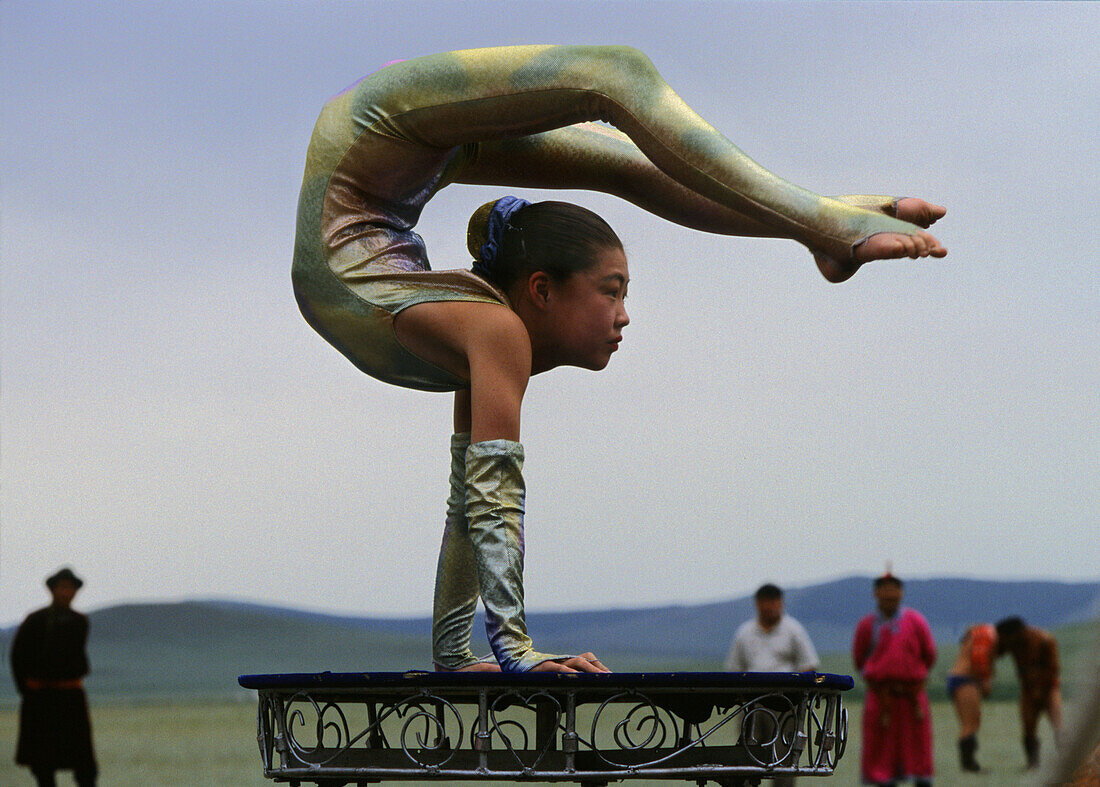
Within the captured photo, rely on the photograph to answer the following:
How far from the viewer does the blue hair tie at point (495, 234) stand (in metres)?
1.98

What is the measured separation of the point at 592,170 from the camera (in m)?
2.08

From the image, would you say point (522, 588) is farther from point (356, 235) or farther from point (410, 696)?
point (356, 235)

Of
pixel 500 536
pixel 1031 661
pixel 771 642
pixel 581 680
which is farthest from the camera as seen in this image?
pixel 1031 661

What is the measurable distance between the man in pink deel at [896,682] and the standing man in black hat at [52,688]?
3246mm

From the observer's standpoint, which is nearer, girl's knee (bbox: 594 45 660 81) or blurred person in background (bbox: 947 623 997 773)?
girl's knee (bbox: 594 45 660 81)

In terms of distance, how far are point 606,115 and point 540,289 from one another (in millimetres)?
285

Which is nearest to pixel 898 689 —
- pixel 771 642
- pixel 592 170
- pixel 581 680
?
pixel 771 642

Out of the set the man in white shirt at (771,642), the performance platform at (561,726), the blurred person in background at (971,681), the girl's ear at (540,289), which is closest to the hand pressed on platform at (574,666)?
the performance platform at (561,726)

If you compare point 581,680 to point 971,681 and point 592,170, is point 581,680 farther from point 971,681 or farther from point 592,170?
point 971,681

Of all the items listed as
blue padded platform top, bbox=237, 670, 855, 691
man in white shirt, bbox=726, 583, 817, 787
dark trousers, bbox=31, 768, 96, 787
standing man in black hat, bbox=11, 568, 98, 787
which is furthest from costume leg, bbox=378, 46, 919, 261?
dark trousers, bbox=31, 768, 96, 787

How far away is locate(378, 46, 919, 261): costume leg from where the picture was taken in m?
1.74

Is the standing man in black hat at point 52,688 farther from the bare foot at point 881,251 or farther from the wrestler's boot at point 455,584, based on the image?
the bare foot at point 881,251

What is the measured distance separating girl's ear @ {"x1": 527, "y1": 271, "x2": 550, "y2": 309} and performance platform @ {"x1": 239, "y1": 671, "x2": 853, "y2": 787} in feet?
1.91

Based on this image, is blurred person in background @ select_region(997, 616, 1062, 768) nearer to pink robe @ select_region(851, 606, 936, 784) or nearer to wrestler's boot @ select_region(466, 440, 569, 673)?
pink robe @ select_region(851, 606, 936, 784)
